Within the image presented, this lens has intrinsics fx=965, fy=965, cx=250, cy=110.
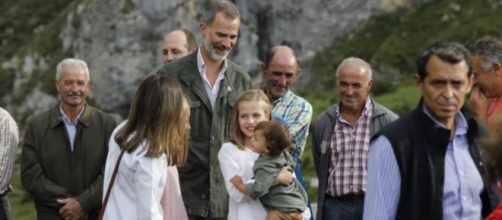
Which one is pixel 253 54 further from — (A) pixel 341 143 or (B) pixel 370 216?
(B) pixel 370 216

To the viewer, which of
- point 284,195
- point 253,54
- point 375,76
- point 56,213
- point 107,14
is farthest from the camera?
point 107,14

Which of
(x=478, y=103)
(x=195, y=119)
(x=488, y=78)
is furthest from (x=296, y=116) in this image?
(x=488, y=78)

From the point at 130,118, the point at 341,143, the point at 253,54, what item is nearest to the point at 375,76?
the point at 253,54

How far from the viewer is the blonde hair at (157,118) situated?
6.96m

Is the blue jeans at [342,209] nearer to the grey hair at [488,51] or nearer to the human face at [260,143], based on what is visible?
the human face at [260,143]

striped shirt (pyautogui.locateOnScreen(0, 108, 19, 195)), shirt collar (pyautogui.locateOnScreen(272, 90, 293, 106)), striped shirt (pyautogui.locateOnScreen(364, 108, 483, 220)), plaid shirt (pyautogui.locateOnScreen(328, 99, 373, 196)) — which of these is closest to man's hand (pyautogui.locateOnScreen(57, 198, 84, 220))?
striped shirt (pyautogui.locateOnScreen(0, 108, 19, 195))

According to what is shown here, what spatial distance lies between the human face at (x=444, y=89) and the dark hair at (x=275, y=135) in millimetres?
1811

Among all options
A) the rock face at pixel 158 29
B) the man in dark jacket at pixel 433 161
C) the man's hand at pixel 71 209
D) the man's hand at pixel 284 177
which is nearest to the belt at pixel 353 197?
Answer: the man's hand at pixel 284 177

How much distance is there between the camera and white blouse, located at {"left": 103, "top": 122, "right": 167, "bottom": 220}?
22.4ft

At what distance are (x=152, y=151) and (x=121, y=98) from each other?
2369 centimetres

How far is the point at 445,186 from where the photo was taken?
19.1ft

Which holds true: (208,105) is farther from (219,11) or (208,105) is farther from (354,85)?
(354,85)

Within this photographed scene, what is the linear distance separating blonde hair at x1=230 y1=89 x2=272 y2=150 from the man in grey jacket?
1.09 m

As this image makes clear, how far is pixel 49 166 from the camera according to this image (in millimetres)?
9344
